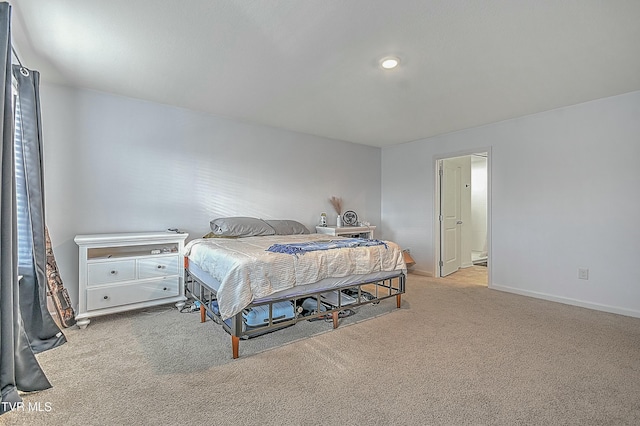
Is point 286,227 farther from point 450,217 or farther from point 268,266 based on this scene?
point 450,217

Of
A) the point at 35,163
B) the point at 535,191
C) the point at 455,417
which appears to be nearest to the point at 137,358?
the point at 35,163

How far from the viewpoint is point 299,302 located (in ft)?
10.4

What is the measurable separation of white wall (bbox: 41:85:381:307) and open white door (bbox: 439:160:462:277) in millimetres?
1968

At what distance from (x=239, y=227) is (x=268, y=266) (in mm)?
1562

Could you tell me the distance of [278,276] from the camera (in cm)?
241

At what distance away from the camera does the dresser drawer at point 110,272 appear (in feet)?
9.30

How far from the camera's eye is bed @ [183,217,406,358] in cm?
226

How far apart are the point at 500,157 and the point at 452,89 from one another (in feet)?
5.57

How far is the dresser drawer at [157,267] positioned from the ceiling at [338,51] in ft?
5.74

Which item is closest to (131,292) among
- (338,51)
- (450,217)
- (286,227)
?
(286,227)

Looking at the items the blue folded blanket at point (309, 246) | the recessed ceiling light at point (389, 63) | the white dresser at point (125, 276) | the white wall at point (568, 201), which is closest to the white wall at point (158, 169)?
the white dresser at point (125, 276)

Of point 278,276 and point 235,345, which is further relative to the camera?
point 278,276

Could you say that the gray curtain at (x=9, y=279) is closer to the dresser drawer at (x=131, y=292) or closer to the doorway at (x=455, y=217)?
the dresser drawer at (x=131, y=292)

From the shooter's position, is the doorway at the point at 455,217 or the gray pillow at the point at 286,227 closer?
the gray pillow at the point at 286,227
